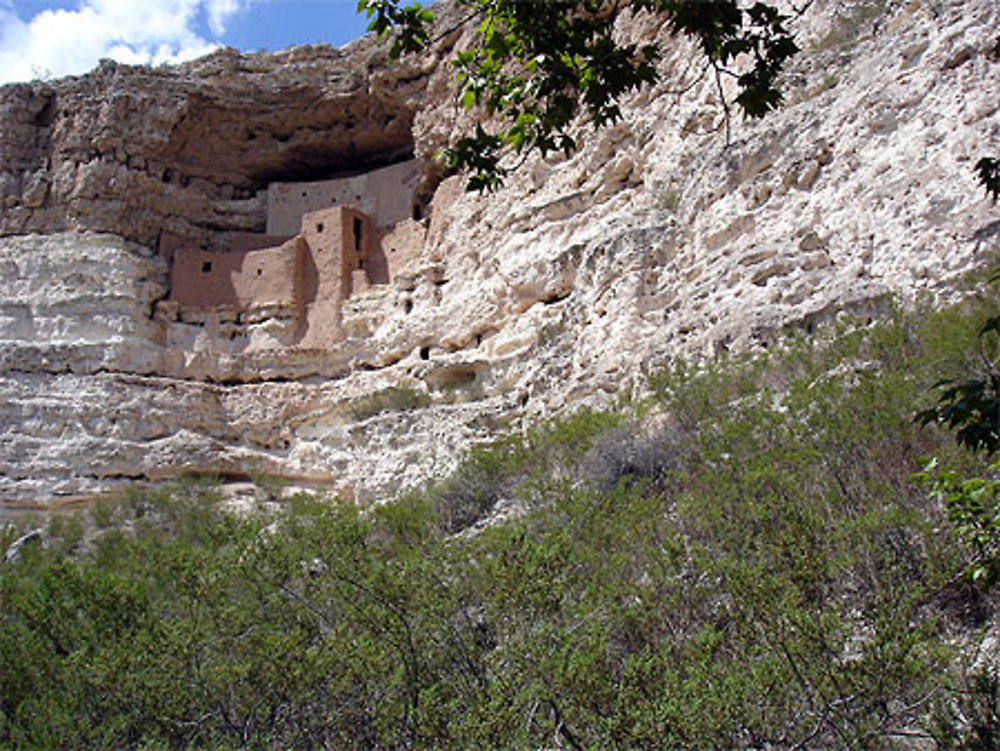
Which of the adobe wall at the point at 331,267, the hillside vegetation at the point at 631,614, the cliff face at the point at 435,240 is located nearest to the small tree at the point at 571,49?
the hillside vegetation at the point at 631,614

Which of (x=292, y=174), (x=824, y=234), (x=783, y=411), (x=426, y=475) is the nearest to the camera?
(x=783, y=411)

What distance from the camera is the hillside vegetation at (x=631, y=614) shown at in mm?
4160

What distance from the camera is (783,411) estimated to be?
26.3 feet

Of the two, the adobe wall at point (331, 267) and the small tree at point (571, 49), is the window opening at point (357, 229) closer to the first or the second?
the adobe wall at point (331, 267)

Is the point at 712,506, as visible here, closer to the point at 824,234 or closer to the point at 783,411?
the point at 783,411

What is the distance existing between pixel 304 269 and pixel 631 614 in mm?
13889

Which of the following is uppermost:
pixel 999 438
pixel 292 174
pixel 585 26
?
pixel 292 174

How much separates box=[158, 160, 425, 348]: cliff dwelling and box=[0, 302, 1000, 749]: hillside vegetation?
9.38m

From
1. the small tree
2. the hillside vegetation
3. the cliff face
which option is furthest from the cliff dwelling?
the small tree

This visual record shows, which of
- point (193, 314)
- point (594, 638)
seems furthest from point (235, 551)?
point (193, 314)

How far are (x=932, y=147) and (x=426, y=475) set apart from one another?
7093 mm

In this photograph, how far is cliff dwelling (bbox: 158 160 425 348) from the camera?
1758 cm

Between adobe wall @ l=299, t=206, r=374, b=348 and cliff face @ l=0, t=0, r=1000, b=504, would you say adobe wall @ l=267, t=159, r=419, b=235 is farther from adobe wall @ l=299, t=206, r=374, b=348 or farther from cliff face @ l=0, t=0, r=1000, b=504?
adobe wall @ l=299, t=206, r=374, b=348

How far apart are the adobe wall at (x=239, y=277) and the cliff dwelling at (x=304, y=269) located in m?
0.02
